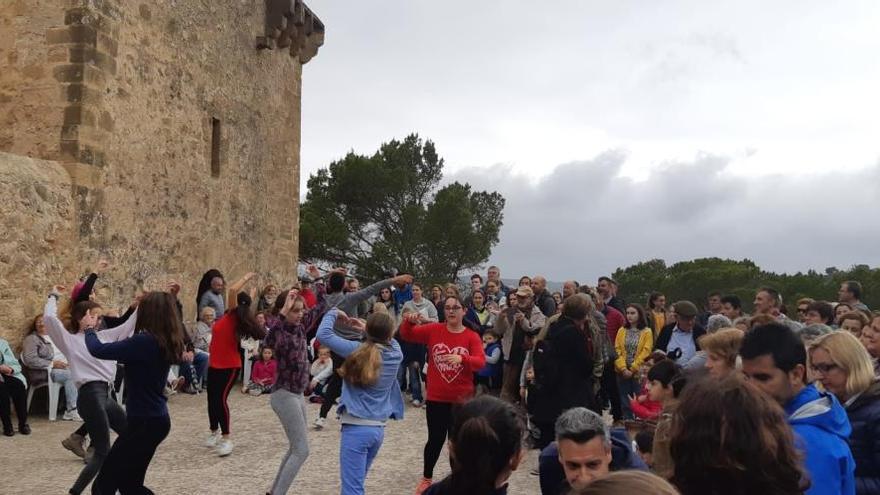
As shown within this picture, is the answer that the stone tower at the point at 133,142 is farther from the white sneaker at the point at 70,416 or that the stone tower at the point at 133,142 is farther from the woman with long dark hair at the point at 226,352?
the woman with long dark hair at the point at 226,352

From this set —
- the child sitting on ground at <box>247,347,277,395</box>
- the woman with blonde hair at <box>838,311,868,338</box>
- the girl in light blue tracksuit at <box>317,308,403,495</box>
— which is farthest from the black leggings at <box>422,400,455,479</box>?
the child sitting on ground at <box>247,347,277,395</box>

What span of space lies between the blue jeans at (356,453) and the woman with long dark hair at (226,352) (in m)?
2.25

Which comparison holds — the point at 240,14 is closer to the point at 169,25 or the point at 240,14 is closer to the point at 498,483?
the point at 169,25

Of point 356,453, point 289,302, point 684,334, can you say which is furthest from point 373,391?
point 684,334

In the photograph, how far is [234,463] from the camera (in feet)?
20.8

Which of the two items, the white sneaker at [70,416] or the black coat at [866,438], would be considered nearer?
the black coat at [866,438]

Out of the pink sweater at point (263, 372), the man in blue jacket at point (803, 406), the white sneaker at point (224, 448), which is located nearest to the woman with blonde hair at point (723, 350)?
the man in blue jacket at point (803, 406)

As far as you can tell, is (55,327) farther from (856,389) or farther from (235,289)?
(856,389)

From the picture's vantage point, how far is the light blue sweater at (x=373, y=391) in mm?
4441

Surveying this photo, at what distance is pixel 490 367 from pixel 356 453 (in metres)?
4.78

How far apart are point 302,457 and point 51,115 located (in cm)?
640

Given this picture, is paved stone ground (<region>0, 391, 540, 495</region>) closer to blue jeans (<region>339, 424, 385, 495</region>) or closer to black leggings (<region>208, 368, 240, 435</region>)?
black leggings (<region>208, 368, 240, 435</region>)

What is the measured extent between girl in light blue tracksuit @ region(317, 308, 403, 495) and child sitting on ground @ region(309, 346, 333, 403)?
521 centimetres

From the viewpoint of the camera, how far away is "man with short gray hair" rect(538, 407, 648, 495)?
8.41 feet
